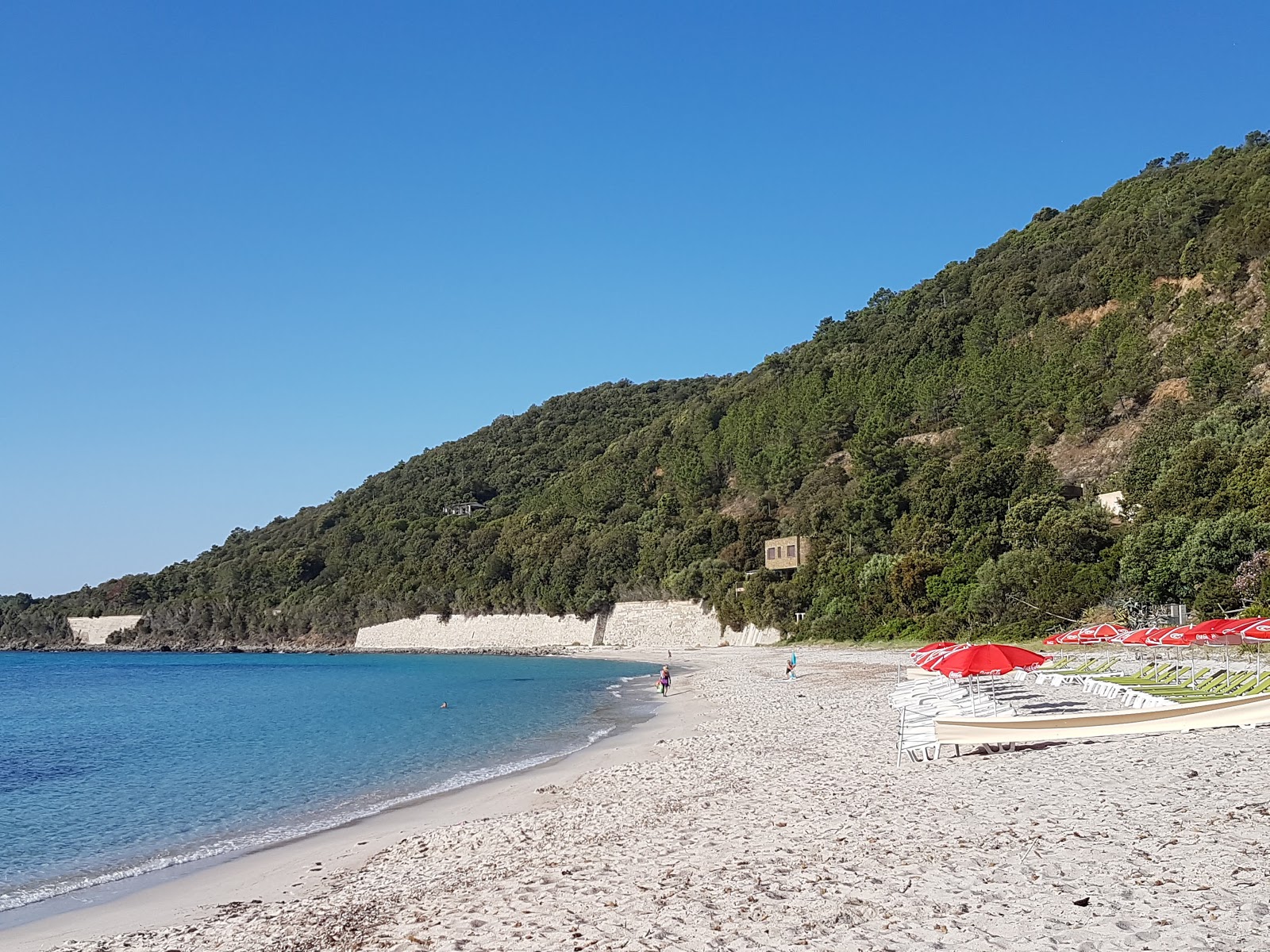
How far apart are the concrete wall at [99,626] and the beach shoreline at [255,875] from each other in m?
138

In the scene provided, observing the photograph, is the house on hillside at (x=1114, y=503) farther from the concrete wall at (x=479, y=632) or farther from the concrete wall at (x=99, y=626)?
the concrete wall at (x=99, y=626)

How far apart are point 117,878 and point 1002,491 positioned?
55151 mm

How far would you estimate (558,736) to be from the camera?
84.8ft

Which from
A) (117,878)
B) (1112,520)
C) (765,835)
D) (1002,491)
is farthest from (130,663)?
(765,835)

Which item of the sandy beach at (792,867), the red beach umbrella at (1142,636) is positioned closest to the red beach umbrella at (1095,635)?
the red beach umbrella at (1142,636)

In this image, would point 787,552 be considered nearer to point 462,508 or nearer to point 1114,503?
point 1114,503

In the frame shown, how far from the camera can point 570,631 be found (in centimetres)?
8819

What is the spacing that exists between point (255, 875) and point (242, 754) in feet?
48.9

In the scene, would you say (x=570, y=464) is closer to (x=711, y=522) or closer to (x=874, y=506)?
(x=711, y=522)

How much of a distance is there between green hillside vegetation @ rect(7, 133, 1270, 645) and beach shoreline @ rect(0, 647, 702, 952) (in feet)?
93.0

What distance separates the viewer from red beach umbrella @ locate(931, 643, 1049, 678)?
1617cm

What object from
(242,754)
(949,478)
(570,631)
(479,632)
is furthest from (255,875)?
(479,632)

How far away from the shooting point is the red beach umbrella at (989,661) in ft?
53.1

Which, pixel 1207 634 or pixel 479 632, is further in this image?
pixel 479 632
